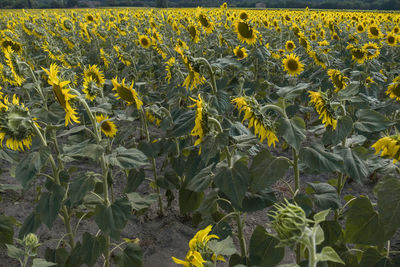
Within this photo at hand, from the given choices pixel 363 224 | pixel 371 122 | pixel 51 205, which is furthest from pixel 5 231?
pixel 371 122

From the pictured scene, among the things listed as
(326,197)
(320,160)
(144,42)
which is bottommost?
(326,197)

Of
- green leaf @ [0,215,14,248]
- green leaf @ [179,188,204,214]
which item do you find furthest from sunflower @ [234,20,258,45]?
green leaf @ [0,215,14,248]

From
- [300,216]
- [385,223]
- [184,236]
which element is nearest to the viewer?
[300,216]

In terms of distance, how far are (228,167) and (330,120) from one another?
0.58 m

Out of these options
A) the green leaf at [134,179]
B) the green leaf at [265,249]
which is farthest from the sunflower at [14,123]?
the green leaf at [265,249]

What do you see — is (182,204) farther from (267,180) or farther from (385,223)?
(385,223)

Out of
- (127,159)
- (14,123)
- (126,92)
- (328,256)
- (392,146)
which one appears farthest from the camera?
(126,92)

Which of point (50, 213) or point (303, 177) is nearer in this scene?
point (50, 213)

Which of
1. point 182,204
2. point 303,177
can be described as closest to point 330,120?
point 182,204

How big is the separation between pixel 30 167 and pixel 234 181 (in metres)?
0.95

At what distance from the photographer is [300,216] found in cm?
79

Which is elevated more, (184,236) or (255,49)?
(255,49)

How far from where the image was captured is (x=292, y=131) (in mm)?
1527

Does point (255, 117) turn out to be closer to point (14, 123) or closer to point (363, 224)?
point (363, 224)
